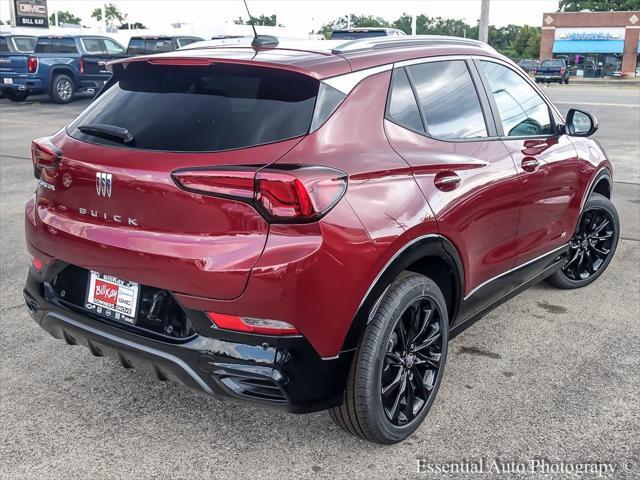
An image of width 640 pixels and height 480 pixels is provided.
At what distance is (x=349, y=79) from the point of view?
279cm

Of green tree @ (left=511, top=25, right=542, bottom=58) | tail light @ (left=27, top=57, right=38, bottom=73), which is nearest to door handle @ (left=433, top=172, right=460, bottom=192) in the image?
tail light @ (left=27, top=57, right=38, bottom=73)

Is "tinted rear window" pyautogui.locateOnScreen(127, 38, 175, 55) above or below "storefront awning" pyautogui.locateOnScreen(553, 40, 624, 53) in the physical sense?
above

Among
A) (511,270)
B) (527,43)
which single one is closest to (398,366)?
(511,270)

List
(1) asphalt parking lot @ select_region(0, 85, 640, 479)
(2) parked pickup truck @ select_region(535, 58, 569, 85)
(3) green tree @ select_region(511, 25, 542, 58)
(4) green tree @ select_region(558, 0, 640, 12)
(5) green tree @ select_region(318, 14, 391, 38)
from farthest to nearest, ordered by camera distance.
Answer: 1. (5) green tree @ select_region(318, 14, 391, 38)
2. (4) green tree @ select_region(558, 0, 640, 12)
3. (3) green tree @ select_region(511, 25, 542, 58)
4. (2) parked pickup truck @ select_region(535, 58, 569, 85)
5. (1) asphalt parking lot @ select_region(0, 85, 640, 479)

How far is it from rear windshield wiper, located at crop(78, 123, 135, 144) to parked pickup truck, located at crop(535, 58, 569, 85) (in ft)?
143

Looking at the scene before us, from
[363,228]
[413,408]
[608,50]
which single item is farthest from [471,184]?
[608,50]

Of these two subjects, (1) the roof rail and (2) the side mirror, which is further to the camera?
(2) the side mirror

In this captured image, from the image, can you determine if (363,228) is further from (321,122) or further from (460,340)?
(460,340)

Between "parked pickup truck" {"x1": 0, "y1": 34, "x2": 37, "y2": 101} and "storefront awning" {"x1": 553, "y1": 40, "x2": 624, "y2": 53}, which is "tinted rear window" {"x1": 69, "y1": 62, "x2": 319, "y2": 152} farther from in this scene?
"storefront awning" {"x1": 553, "y1": 40, "x2": 624, "y2": 53}

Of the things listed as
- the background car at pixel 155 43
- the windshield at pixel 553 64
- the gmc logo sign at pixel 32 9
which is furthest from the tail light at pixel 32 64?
the windshield at pixel 553 64

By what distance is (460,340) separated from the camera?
4.06m

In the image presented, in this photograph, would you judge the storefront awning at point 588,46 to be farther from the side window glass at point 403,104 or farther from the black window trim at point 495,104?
the side window glass at point 403,104

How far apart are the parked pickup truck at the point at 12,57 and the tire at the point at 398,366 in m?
18.6

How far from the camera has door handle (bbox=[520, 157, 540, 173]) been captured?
369 cm
